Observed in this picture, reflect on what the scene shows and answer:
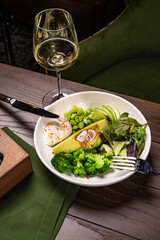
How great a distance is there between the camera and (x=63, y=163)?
0.91 m

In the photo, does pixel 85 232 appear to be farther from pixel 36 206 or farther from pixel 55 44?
pixel 55 44

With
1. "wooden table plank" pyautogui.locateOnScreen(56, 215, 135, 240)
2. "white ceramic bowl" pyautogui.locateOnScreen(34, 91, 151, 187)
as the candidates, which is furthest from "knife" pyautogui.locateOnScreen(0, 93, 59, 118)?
"wooden table plank" pyautogui.locateOnScreen(56, 215, 135, 240)

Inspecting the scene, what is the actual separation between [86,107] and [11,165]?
1.39 ft

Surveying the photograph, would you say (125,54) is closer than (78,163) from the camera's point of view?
No

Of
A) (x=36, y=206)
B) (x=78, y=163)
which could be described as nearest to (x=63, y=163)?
(x=78, y=163)

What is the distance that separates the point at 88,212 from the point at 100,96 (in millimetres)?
476

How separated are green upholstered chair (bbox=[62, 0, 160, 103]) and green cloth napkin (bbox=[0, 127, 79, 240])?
2.74 ft

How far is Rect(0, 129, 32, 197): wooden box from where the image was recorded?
876mm

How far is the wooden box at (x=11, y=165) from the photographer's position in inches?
34.5

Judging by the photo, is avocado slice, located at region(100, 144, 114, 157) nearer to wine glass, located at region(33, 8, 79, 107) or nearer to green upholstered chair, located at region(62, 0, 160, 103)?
wine glass, located at region(33, 8, 79, 107)

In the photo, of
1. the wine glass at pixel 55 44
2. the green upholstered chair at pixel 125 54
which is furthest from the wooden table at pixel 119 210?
the green upholstered chair at pixel 125 54

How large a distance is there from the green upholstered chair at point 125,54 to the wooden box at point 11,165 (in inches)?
31.8

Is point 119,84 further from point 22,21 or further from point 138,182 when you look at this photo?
point 22,21

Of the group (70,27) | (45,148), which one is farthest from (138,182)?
(70,27)
